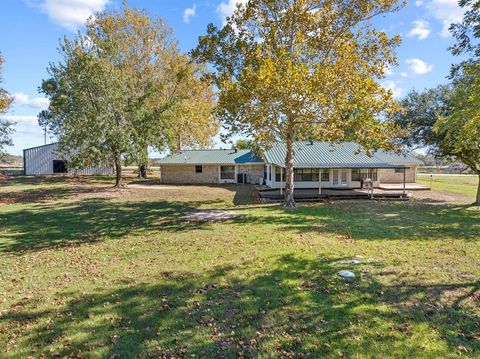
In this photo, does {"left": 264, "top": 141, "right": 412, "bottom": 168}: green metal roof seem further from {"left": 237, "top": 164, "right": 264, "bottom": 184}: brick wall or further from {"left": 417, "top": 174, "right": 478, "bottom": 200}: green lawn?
{"left": 237, "top": 164, "right": 264, "bottom": 184}: brick wall

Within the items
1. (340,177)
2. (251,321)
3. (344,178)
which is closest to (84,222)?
(251,321)

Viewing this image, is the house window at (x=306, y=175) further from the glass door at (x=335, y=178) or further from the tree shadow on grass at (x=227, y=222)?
the tree shadow on grass at (x=227, y=222)

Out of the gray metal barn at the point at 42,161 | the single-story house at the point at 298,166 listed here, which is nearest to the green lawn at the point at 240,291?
the single-story house at the point at 298,166

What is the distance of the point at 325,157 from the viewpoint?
2520 centimetres

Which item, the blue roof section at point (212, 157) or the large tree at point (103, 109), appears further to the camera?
the blue roof section at point (212, 157)

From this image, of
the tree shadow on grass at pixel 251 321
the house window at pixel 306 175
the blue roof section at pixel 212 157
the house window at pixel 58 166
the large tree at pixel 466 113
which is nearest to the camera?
the tree shadow on grass at pixel 251 321

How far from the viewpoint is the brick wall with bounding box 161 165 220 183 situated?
1368 inches

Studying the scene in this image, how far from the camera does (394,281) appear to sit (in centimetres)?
657

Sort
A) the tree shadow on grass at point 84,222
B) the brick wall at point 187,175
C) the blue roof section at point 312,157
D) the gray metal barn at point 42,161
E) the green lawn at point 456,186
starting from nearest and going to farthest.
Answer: the tree shadow on grass at point 84,222 → the blue roof section at point 312,157 → the green lawn at point 456,186 → the brick wall at point 187,175 → the gray metal barn at point 42,161

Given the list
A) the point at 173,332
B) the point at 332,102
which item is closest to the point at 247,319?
the point at 173,332

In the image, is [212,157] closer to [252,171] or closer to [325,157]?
[252,171]

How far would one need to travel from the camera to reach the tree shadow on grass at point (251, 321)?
433 centimetres

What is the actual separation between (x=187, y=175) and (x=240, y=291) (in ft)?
96.7

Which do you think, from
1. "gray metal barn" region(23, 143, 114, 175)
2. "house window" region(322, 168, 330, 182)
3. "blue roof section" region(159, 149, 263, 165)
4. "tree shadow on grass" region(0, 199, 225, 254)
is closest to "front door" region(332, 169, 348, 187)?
"house window" region(322, 168, 330, 182)
